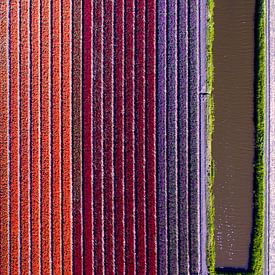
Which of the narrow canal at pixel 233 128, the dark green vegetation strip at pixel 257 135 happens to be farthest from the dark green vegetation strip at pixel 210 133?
the narrow canal at pixel 233 128

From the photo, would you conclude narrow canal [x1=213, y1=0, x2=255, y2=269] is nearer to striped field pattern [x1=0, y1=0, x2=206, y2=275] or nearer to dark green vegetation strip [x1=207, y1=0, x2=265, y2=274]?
dark green vegetation strip [x1=207, y1=0, x2=265, y2=274]

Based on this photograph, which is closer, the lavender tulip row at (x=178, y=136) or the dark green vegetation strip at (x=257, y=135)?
the lavender tulip row at (x=178, y=136)

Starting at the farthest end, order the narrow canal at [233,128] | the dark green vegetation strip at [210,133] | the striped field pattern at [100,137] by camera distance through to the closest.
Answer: the narrow canal at [233,128] < the dark green vegetation strip at [210,133] < the striped field pattern at [100,137]

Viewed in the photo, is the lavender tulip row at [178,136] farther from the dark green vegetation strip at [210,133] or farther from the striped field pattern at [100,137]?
the dark green vegetation strip at [210,133]

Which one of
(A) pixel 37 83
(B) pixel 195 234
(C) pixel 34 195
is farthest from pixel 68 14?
(B) pixel 195 234

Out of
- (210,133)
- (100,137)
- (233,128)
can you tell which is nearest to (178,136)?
(210,133)
